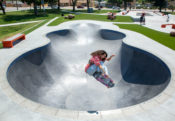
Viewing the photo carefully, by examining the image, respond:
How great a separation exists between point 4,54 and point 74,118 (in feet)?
33.6

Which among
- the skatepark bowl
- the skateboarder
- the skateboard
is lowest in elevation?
the skatepark bowl

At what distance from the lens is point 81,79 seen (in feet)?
42.5

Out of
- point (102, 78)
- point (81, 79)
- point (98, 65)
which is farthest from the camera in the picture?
point (81, 79)

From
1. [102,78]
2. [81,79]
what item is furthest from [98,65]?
[81,79]

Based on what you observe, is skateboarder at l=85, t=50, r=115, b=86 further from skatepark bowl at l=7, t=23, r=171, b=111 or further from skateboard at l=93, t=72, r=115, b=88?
skatepark bowl at l=7, t=23, r=171, b=111

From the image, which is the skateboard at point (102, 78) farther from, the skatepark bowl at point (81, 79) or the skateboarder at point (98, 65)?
the skatepark bowl at point (81, 79)

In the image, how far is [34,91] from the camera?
9828 millimetres

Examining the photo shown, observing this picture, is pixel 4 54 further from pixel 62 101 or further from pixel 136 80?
pixel 136 80

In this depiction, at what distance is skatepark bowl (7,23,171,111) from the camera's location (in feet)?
30.4

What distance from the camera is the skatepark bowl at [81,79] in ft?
30.4

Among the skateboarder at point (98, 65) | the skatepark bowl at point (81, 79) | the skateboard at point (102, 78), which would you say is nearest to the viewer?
the skateboarder at point (98, 65)

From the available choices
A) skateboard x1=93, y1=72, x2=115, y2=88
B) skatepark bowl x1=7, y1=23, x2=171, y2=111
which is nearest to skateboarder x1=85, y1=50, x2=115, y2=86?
skateboard x1=93, y1=72, x2=115, y2=88

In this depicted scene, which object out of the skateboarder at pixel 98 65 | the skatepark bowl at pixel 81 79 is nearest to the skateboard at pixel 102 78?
the skateboarder at pixel 98 65

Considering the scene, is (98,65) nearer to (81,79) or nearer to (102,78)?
(102,78)
